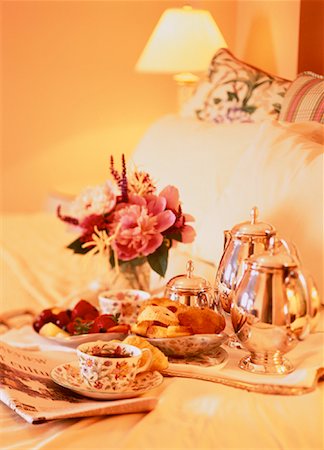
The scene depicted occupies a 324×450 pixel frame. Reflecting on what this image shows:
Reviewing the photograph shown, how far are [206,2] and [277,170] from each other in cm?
207

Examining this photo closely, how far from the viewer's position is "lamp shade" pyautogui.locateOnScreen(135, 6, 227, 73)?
9.84ft

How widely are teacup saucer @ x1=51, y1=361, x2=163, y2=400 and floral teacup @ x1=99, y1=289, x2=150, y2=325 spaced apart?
0.43 metres

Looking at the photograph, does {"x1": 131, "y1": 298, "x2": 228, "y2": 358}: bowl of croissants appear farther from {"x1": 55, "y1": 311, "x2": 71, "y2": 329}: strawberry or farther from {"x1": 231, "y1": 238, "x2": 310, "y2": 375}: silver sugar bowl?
{"x1": 55, "y1": 311, "x2": 71, "y2": 329}: strawberry

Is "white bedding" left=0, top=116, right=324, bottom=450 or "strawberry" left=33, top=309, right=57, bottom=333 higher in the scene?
"white bedding" left=0, top=116, right=324, bottom=450

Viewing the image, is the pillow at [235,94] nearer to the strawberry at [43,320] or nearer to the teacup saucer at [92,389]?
the strawberry at [43,320]

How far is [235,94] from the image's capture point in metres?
2.23

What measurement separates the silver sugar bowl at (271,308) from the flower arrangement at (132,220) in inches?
18.5

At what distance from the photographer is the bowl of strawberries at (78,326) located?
1455 millimetres

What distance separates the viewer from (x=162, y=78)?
3801 millimetres

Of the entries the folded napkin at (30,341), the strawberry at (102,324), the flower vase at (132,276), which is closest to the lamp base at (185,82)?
the flower vase at (132,276)

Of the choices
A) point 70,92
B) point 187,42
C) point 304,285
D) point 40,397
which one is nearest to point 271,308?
point 304,285

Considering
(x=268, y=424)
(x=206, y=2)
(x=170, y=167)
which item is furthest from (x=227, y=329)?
(x=206, y=2)

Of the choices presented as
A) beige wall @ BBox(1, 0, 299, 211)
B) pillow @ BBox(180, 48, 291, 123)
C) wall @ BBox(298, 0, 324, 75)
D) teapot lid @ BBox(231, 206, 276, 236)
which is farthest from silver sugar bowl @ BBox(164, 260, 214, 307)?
beige wall @ BBox(1, 0, 299, 211)

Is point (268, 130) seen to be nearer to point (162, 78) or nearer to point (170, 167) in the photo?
point (170, 167)
